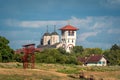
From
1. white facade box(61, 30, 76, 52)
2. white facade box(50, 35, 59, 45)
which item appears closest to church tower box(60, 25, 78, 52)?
white facade box(61, 30, 76, 52)

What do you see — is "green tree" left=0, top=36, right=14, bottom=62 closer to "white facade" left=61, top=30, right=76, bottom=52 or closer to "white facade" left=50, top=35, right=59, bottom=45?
"white facade" left=61, top=30, right=76, bottom=52

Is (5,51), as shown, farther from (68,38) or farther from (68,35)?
(68,35)

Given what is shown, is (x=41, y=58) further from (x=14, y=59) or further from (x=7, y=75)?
(x=7, y=75)

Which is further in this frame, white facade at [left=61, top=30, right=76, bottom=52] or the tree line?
white facade at [left=61, top=30, right=76, bottom=52]

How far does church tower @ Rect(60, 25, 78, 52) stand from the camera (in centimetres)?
18075

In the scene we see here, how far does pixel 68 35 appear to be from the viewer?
185250 millimetres

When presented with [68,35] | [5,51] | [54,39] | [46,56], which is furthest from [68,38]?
[5,51]

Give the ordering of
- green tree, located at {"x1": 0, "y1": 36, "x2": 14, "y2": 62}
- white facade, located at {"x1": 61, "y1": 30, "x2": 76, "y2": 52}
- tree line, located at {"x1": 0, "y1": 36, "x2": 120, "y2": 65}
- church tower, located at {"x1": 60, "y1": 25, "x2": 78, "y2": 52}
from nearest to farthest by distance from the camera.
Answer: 1. green tree, located at {"x1": 0, "y1": 36, "x2": 14, "y2": 62}
2. tree line, located at {"x1": 0, "y1": 36, "x2": 120, "y2": 65}
3. white facade, located at {"x1": 61, "y1": 30, "x2": 76, "y2": 52}
4. church tower, located at {"x1": 60, "y1": 25, "x2": 78, "y2": 52}

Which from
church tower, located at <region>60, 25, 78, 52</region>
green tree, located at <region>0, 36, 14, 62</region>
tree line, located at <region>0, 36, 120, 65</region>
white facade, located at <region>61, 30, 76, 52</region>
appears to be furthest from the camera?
church tower, located at <region>60, 25, 78, 52</region>

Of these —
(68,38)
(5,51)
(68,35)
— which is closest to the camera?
(5,51)

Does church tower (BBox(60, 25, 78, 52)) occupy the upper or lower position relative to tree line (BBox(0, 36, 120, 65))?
upper

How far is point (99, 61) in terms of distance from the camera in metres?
117

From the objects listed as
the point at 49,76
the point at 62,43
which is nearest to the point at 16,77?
the point at 49,76

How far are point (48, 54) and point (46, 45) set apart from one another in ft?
325
